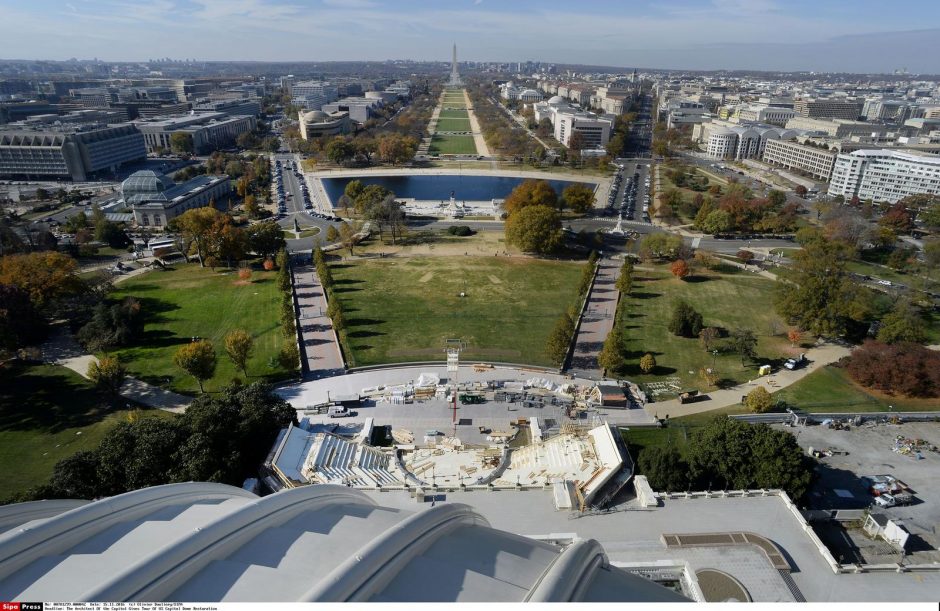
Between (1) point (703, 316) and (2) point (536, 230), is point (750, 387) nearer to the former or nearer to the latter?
(1) point (703, 316)

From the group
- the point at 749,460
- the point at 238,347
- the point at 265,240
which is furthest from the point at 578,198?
the point at 749,460

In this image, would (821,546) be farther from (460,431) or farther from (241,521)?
(241,521)

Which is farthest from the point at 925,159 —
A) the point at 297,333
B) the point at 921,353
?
the point at 297,333

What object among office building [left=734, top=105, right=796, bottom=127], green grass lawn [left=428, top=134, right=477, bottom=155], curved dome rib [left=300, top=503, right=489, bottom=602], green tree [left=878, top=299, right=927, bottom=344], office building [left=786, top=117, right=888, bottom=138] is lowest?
green tree [left=878, top=299, right=927, bottom=344]

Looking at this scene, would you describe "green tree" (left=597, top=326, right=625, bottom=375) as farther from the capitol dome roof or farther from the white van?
the capitol dome roof

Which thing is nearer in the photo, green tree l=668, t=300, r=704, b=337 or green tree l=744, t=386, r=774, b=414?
green tree l=744, t=386, r=774, b=414

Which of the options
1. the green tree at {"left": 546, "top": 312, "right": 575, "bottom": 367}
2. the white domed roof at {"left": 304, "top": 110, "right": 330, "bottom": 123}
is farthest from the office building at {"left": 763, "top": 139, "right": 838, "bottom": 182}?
A: the white domed roof at {"left": 304, "top": 110, "right": 330, "bottom": 123}

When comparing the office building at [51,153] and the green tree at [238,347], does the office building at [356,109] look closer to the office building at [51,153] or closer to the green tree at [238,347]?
the office building at [51,153]
